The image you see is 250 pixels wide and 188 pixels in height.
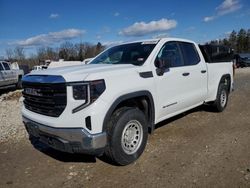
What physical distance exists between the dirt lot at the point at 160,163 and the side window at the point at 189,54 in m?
1.48

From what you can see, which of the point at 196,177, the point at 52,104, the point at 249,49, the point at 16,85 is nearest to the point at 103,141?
the point at 52,104

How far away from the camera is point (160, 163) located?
4332mm

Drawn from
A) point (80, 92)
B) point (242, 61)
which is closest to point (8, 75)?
point (80, 92)

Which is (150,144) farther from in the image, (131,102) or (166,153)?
(131,102)

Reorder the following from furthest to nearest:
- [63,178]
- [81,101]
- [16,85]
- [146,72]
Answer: [16,85]
[146,72]
[63,178]
[81,101]

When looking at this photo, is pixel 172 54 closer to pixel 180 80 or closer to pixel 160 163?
pixel 180 80

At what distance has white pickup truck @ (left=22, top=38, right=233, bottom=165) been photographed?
3.61 metres

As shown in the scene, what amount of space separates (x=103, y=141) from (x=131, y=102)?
1042 mm

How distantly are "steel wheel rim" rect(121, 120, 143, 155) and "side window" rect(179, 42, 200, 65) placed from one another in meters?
2.03

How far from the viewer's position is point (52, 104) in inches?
150

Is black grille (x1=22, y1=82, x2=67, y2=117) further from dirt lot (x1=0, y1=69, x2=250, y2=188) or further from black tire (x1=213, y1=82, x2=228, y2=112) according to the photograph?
black tire (x1=213, y1=82, x2=228, y2=112)

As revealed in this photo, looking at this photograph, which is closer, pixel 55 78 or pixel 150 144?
pixel 55 78

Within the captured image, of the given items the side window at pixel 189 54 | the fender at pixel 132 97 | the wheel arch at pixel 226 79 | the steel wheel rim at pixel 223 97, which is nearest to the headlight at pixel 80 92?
the fender at pixel 132 97

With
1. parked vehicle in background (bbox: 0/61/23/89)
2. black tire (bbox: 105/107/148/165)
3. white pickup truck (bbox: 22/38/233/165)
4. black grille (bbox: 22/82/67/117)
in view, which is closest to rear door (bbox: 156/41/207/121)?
white pickup truck (bbox: 22/38/233/165)
